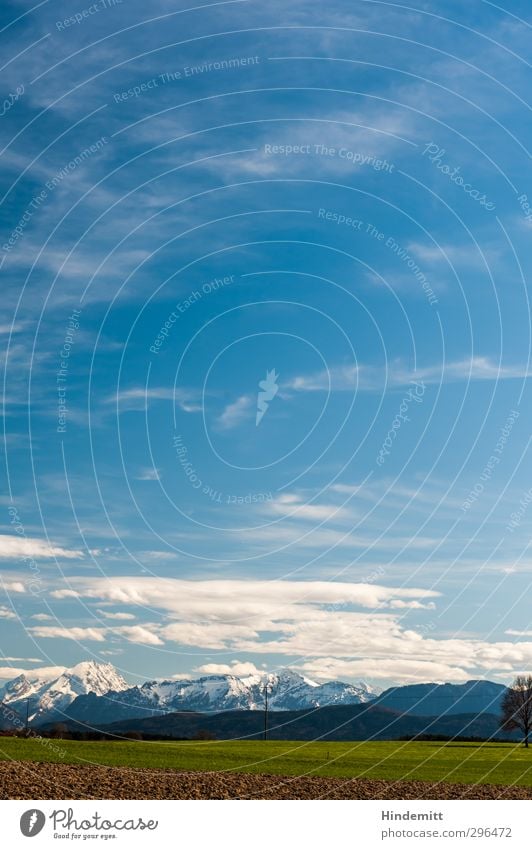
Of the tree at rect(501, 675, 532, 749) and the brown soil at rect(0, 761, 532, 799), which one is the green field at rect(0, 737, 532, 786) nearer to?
the brown soil at rect(0, 761, 532, 799)

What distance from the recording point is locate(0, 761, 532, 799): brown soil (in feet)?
101

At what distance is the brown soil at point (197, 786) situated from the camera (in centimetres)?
3076

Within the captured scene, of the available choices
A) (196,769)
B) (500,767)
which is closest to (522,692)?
(500,767)

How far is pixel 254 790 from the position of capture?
36562 mm
